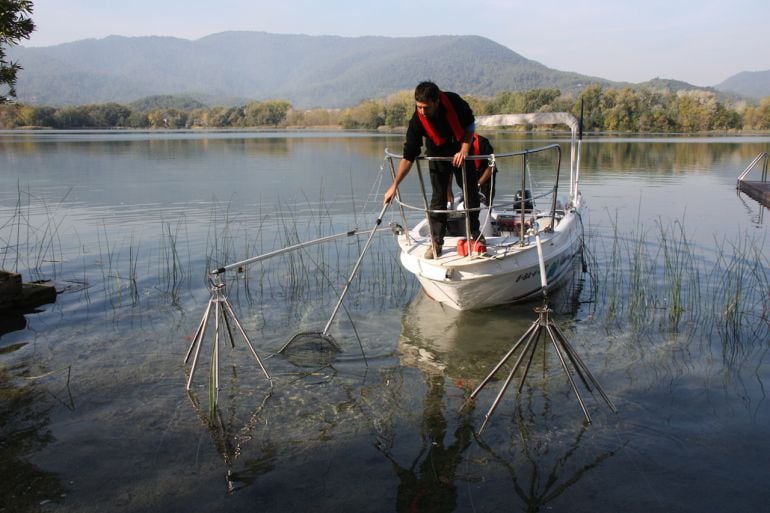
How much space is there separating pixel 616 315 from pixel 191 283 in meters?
6.90

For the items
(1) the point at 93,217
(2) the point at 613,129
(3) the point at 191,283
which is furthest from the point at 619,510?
(2) the point at 613,129

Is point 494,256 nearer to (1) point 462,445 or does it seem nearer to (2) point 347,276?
(1) point 462,445

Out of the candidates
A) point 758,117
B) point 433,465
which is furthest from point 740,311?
point 758,117

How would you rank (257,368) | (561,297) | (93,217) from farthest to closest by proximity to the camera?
(93,217) → (561,297) → (257,368)

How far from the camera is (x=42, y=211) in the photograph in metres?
17.0

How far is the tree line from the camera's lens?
311 feet

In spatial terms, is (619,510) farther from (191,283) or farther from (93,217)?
(93,217)

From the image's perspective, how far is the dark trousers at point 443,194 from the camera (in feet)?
25.3

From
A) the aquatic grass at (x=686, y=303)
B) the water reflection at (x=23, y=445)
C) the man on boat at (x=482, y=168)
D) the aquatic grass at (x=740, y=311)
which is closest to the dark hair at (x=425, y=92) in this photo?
the man on boat at (x=482, y=168)

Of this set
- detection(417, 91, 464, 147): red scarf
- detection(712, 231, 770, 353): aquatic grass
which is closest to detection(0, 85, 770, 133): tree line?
detection(712, 231, 770, 353): aquatic grass

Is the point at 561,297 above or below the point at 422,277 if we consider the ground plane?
below

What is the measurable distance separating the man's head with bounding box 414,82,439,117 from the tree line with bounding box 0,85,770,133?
240 ft

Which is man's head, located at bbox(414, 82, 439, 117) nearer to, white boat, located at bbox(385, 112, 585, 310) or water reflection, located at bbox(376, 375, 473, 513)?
white boat, located at bbox(385, 112, 585, 310)

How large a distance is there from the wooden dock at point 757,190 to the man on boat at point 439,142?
15119 mm
